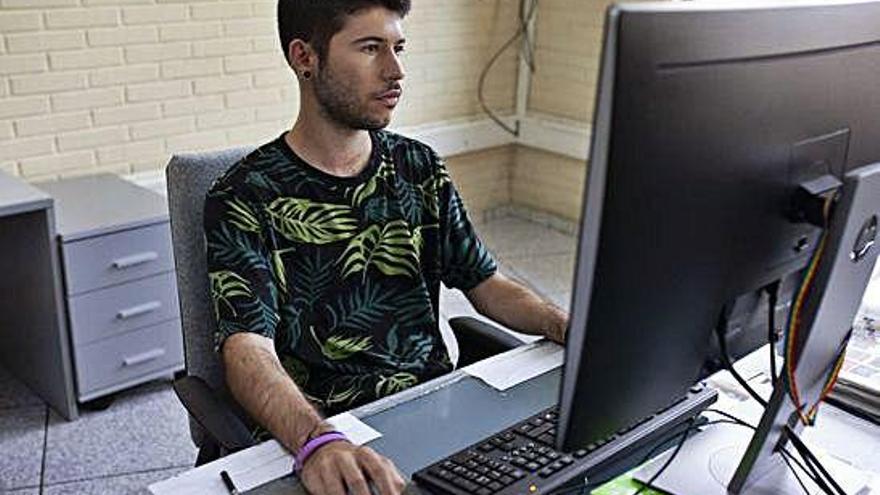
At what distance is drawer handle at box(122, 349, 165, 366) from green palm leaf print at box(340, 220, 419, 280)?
1.41 metres

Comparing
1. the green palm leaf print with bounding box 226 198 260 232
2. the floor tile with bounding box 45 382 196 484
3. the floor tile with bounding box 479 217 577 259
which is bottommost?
the floor tile with bounding box 479 217 577 259

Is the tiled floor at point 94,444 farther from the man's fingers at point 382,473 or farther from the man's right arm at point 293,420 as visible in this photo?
the man's fingers at point 382,473

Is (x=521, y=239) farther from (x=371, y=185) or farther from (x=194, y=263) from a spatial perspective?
(x=194, y=263)

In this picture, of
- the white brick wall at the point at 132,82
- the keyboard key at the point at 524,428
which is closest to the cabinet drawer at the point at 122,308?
the white brick wall at the point at 132,82

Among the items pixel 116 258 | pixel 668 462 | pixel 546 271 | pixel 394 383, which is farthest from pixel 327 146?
pixel 546 271

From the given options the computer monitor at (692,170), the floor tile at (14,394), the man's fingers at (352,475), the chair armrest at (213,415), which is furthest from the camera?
the floor tile at (14,394)

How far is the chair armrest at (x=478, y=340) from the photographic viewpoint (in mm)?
1611

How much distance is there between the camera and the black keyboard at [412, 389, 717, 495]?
103 centimetres

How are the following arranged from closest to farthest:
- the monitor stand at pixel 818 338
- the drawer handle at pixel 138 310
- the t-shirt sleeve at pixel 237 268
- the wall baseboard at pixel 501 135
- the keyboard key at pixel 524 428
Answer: the monitor stand at pixel 818 338
the keyboard key at pixel 524 428
the t-shirt sleeve at pixel 237 268
the drawer handle at pixel 138 310
the wall baseboard at pixel 501 135

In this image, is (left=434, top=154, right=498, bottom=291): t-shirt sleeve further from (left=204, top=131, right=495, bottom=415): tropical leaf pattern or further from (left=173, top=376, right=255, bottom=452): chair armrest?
(left=173, top=376, right=255, bottom=452): chair armrest

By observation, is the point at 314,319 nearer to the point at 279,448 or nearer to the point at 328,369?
the point at 328,369

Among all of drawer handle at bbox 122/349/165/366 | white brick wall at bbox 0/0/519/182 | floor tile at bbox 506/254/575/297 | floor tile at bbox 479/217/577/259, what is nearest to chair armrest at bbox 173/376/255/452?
drawer handle at bbox 122/349/165/366

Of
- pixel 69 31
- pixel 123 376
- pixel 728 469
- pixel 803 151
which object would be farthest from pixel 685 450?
pixel 69 31

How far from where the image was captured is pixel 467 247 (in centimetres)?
168
